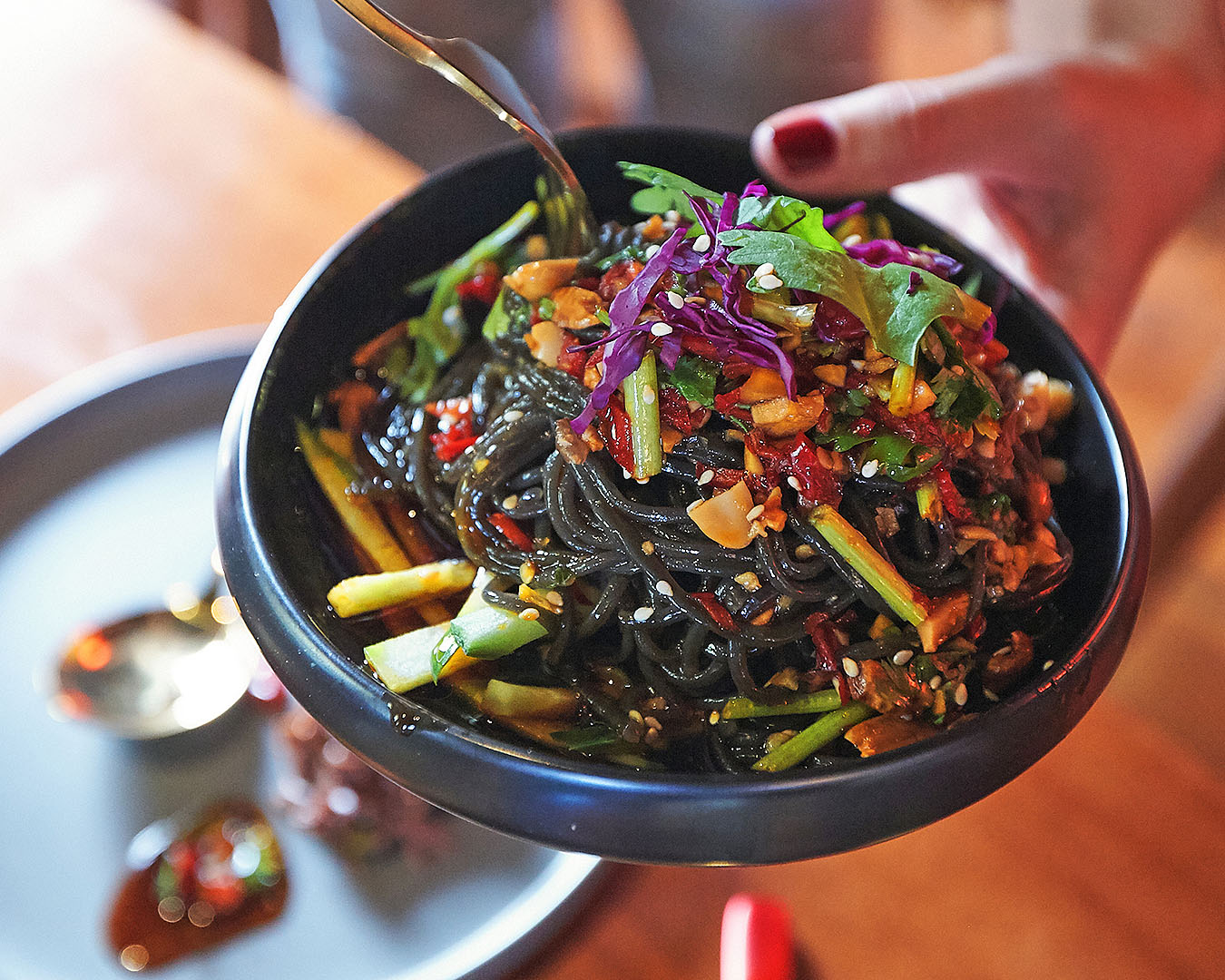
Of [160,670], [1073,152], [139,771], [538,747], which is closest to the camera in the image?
[538,747]

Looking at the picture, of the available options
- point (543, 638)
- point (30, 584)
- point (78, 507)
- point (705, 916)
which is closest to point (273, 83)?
point (78, 507)

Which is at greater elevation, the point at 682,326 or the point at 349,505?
the point at 682,326

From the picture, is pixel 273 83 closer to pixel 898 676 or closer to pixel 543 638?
pixel 543 638

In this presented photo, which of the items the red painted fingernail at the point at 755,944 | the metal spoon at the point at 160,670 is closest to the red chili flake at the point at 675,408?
the red painted fingernail at the point at 755,944

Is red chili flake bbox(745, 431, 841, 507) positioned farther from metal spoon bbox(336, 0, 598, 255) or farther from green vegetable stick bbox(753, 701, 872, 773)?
metal spoon bbox(336, 0, 598, 255)

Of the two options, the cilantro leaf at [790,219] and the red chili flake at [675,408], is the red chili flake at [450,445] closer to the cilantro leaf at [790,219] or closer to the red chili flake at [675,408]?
the red chili flake at [675,408]

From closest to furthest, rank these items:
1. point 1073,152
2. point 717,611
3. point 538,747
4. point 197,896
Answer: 1. point 538,747
2. point 717,611
3. point 197,896
4. point 1073,152

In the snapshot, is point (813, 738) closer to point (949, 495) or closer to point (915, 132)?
point (949, 495)

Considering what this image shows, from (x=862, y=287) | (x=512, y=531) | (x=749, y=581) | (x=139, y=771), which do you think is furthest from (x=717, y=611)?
(x=139, y=771)
